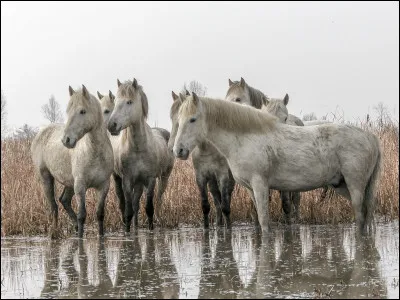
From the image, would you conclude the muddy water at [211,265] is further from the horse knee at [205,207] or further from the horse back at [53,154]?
the horse back at [53,154]

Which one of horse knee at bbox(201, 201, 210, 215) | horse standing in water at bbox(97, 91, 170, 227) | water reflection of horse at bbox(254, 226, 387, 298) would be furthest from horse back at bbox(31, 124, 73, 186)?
water reflection of horse at bbox(254, 226, 387, 298)

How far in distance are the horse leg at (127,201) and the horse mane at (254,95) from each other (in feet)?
7.61

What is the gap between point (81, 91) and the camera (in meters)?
9.66

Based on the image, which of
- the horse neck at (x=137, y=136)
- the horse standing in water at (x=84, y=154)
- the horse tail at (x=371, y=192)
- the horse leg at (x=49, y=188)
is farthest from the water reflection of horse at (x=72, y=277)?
the horse tail at (x=371, y=192)

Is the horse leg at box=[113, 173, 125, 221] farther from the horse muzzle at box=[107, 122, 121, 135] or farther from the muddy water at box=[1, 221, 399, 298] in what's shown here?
the muddy water at box=[1, 221, 399, 298]

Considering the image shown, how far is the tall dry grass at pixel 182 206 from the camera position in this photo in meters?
9.86

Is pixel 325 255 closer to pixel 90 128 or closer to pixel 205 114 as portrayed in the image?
pixel 205 114

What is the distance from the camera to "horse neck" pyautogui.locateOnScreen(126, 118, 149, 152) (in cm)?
1043

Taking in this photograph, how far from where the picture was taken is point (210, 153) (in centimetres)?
1009

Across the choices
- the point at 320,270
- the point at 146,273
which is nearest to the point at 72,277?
the point at 146,273

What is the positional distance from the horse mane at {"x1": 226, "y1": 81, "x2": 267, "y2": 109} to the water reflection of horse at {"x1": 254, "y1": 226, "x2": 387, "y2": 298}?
403 cm

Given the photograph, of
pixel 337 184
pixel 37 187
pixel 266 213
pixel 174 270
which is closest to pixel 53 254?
pixel 174 270

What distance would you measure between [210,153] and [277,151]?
185 cm

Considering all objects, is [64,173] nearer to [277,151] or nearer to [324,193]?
[277,151]
